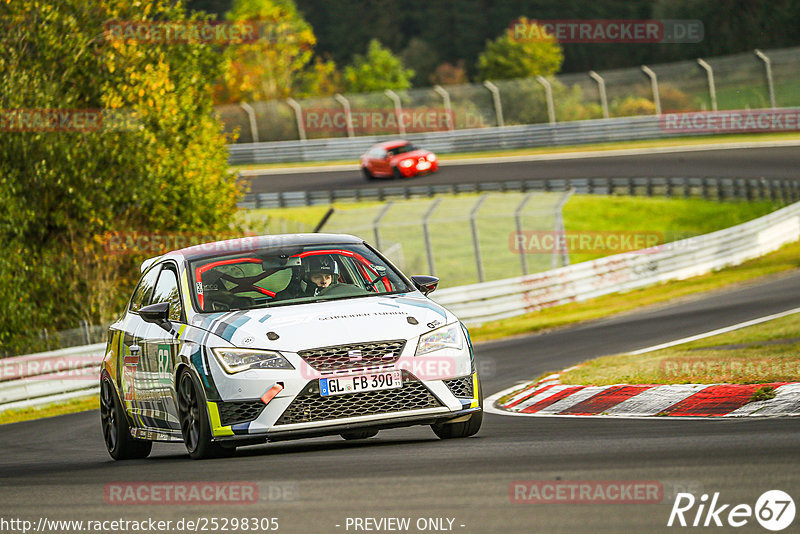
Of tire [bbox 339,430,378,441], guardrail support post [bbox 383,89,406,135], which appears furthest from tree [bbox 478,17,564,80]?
tire [bbox 339,430,378,441]

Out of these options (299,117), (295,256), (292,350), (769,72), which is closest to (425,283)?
(295,256)

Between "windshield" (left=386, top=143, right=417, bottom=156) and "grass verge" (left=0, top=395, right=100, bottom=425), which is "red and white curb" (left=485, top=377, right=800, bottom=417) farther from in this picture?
"windshield" (left=386, top=143, right=417, bottom=156)

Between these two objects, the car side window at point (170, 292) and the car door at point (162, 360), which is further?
the car side window at point (170, 292)

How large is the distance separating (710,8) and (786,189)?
4350 centimetres

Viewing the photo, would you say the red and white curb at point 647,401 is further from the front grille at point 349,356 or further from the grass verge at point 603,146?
the grass verge at point 603,146

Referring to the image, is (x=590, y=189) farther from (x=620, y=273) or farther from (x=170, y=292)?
(x=170, y=292)

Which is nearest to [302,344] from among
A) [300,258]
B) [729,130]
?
[300,258]

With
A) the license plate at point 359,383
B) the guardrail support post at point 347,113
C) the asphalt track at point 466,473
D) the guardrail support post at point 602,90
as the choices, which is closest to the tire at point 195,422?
the asphalt track at point 466,473

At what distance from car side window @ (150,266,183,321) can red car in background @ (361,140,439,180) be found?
3830cm

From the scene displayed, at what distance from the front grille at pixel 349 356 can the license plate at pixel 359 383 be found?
7cm

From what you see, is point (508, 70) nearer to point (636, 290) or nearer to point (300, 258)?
point (636, 290)

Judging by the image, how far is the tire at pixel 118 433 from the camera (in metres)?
10.1

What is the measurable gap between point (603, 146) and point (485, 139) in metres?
5.59

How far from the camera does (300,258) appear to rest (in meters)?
9.34
